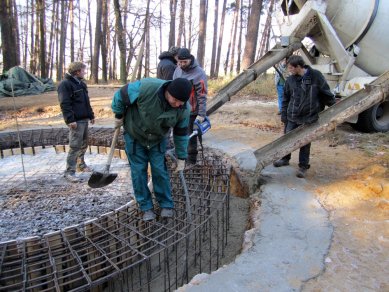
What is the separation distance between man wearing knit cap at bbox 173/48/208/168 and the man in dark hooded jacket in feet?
1.10

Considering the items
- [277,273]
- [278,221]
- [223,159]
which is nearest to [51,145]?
[223,159]

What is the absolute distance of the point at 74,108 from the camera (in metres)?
4.51

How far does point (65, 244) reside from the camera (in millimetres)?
2941

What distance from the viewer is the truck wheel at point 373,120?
6.20m

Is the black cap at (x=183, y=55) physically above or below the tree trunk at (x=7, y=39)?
below

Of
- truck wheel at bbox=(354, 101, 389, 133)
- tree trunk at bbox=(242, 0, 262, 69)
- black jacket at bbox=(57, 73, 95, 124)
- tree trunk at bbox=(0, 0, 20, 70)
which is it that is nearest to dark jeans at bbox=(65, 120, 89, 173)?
black jacket at bbox=(57, 73, 95, 124)

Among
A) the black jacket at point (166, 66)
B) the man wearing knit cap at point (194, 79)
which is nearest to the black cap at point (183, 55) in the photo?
the man wearing knit cap at point (194, 79)

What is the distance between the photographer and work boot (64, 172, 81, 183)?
4.57m

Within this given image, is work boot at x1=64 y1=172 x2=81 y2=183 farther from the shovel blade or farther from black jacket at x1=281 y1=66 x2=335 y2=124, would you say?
black jacket at x1=281 y1=66 x2=335 y2=124

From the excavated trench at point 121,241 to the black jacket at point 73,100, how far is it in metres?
0.90

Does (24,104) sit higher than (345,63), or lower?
lower

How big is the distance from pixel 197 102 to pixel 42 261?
8.73 feet

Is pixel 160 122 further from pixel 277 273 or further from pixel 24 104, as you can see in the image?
pixel 24 104

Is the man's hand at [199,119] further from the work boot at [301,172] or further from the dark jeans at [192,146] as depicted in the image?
the work boot at [301,172]
